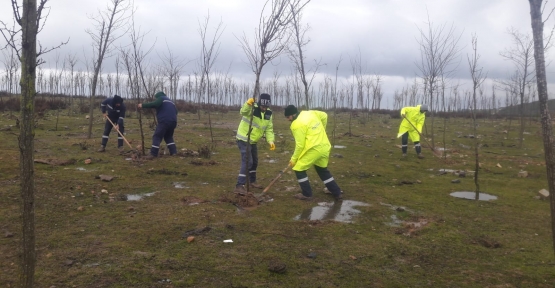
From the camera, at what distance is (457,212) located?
5.96 m

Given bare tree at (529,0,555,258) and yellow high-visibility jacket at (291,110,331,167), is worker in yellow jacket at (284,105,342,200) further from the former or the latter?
bare tree at (529,0,555,258)

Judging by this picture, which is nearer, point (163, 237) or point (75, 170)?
point (163, 237)

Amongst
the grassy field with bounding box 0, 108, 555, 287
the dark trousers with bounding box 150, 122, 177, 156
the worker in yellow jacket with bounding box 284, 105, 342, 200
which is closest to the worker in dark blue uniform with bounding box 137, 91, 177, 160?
the dark trousers with bounding box 150, 122, 177, 156

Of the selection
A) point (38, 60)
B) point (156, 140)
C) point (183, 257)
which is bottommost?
point (183, 257)

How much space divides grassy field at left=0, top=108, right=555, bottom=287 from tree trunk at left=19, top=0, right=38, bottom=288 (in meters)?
1.02

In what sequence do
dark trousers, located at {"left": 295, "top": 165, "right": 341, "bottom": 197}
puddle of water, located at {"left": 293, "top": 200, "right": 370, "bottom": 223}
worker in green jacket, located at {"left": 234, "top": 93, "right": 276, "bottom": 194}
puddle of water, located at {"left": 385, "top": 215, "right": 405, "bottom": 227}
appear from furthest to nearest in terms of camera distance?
1. worker in green jacket, located at {"left": 234, "top": 93, "right": 276, "bottom": 194}
2. dark trousers, located at {"left": 295, "top": 165, "right": 341, "bottom": 197}
3. puddle of water, located at {"left": 293, "top": 200, "right": 370, "bottom": 223}
4. puddle of water, located at {"left": 385, "top": 215, "right": 405, "bottom": 227}

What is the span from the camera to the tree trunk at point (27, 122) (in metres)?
2.20

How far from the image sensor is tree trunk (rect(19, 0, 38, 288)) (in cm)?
220

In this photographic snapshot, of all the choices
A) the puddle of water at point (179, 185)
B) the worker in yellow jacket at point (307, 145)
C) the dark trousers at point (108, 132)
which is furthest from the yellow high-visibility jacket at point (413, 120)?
the dark trousers at point (108, 132)

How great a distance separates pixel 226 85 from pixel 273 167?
3341 centimetres

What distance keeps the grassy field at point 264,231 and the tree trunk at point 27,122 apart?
102 centimetres

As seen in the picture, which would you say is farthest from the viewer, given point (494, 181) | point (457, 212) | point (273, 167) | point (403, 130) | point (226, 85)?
point (226, 85)

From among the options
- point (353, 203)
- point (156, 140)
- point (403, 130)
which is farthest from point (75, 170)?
point (403, 130)

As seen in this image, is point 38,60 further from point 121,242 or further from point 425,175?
point 425,175
